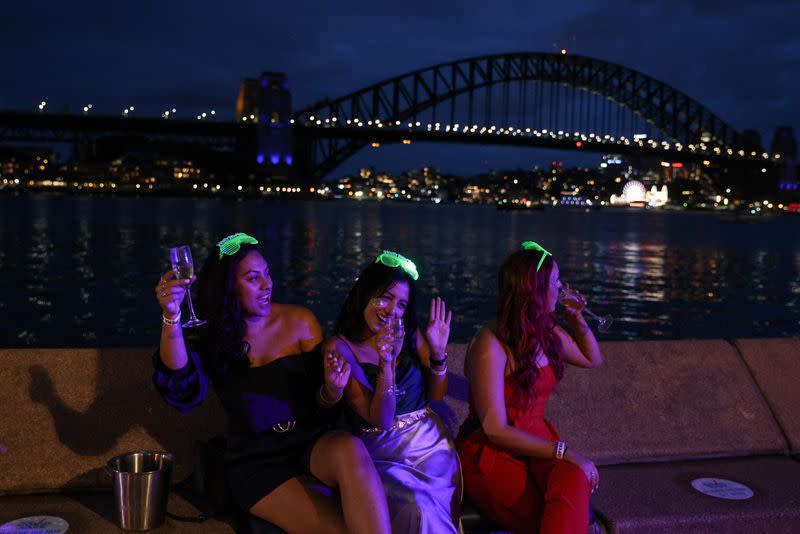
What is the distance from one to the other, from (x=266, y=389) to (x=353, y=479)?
1.63 ft

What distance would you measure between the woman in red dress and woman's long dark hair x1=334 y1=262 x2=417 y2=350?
0.22 m

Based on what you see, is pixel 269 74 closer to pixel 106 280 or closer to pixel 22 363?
pixel 106 280

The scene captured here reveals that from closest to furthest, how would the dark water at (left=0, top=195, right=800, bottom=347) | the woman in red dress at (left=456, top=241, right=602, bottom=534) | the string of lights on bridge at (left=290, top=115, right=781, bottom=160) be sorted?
the woman in red dress at (left=456, top=241, right=602, bottom=534) < the dark water at (left=0, top=195, right=800, bottom=347) < the string of lights on bridge at (left=290, top=115, right=781, bottom=160)

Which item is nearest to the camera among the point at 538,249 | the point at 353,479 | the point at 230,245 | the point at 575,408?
the point at 353,479

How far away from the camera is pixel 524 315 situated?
2877mm

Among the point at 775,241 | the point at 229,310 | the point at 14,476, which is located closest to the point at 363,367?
the point at 229,310

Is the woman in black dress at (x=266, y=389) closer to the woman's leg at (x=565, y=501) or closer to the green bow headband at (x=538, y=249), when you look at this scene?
the woman's leg at (x=565, y=501)

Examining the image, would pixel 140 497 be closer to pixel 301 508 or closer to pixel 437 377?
pixel 301 508

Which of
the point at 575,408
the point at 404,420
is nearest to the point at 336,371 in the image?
the point at 404,420

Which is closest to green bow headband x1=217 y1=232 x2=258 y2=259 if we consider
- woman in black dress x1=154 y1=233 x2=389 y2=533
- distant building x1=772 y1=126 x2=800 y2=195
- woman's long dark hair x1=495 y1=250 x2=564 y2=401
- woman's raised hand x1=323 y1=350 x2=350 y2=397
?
woman in black dress x1=154 y1=233 x2=389 y2=533

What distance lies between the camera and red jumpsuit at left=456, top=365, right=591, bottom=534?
2582 millimetres

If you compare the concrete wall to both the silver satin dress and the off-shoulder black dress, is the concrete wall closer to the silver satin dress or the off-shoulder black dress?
the off-shoulder black dress

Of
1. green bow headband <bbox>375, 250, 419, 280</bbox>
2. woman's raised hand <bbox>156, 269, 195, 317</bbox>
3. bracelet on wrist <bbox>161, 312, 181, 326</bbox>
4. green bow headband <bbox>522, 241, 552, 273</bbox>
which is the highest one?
green bow headband <bbox>522, 241, 552, 273</bbox>

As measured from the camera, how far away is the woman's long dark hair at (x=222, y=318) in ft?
9.05
